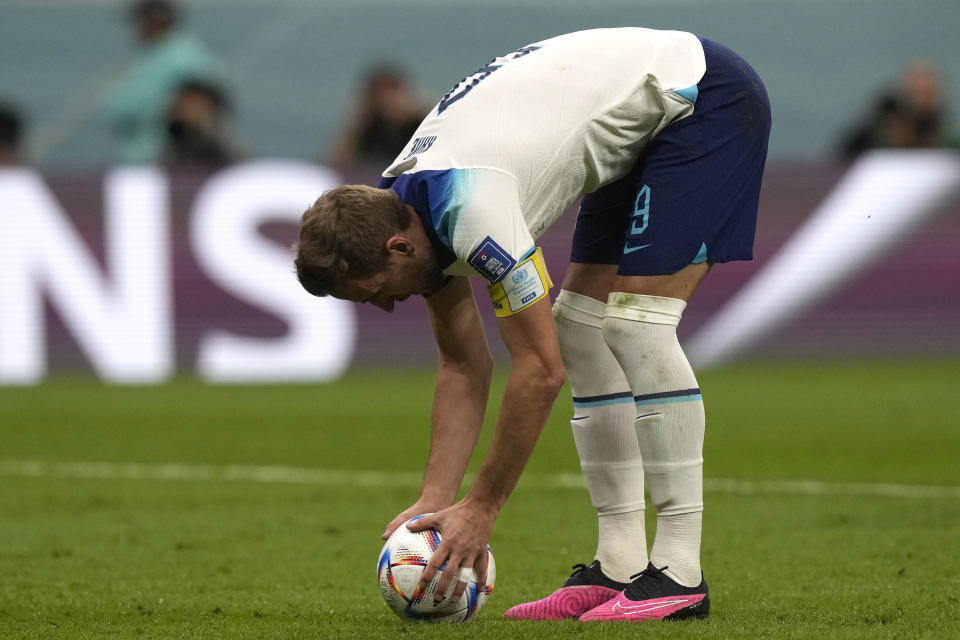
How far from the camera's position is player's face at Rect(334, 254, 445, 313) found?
15.1 feet

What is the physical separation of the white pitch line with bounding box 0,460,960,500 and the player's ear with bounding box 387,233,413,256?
3538 millimetres

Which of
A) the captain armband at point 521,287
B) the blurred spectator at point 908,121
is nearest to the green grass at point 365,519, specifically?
the captain armband at point 521,287

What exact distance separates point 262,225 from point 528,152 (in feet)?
27.4

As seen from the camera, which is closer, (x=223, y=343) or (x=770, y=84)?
(x=223, y=343)

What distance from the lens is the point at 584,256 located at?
527 centimetres

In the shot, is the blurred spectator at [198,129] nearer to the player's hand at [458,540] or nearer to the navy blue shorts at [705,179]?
the navy blue shorts at [705,179]

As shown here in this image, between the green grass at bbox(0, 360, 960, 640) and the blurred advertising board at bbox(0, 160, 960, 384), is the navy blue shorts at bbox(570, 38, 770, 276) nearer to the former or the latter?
the green grass at bbox(0, 360, 960, 640)

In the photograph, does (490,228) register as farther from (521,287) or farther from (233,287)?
(233,287)

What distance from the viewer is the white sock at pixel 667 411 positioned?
4.77 metres

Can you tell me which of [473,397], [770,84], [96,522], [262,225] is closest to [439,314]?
[473,397]

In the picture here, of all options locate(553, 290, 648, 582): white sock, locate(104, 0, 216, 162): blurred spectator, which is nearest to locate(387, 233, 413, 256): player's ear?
locate(553, 290, 648, 582): white sock

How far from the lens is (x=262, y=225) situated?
41.6 feet

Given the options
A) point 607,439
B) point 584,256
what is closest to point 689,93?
point 584,256

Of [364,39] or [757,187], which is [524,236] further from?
[364,39]
